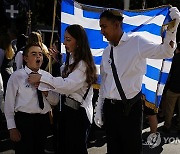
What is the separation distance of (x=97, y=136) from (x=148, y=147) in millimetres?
985

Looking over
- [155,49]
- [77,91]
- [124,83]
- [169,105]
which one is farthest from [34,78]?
[169,105]

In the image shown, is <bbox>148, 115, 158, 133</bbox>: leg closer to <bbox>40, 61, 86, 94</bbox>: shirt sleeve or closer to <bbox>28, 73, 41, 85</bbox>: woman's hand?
<bbox>40, 61, 86, 94</bbox>: shirt sleeve

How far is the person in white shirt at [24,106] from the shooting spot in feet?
9.70

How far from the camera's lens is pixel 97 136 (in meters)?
5.82

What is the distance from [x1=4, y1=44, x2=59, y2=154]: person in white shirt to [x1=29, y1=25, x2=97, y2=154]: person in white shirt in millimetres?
184

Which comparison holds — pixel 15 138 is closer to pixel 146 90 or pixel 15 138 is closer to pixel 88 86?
pixel 88 86

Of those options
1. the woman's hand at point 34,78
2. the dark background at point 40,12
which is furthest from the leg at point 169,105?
the dark background at point 40,12

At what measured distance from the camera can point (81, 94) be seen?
9.75ft

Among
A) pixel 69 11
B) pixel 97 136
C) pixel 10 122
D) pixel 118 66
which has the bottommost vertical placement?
pixel 97 136

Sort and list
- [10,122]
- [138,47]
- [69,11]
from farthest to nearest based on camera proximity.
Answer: [69,11] → [10,122] → [138,47]

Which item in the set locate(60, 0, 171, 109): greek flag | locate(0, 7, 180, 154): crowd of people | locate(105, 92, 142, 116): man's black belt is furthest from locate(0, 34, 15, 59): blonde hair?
locate(105, 92, 142, 116): man's black belt

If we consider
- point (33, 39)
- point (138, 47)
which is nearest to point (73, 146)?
point (138, 47)

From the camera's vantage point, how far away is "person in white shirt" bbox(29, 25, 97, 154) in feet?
9.49

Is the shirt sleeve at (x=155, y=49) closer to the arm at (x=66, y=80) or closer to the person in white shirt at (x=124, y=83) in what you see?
the person in white shirt at (x=124, y=83)
